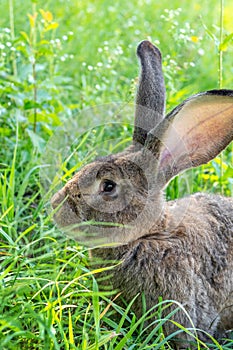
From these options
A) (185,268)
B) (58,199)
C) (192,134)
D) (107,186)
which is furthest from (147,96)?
(185,268)

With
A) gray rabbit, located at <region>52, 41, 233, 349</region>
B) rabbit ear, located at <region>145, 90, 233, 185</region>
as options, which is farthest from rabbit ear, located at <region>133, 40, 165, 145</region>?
rabbit ear, located at <region>145, 90, 233, 185</region>

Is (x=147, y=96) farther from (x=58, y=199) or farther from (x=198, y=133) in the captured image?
(x=58, y=199)

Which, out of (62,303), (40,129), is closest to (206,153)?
(62,303)

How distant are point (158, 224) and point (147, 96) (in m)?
0.73

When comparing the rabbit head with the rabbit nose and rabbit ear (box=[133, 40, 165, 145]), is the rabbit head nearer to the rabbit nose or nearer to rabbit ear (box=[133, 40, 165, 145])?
the rabbit nose

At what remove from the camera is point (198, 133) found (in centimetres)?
402

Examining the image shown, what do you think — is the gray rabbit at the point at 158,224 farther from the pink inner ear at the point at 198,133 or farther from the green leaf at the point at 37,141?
the green leaf at the point at 37,141

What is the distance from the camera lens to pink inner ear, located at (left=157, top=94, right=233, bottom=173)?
383cm

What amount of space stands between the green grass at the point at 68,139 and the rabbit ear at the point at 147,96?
0.40 meters

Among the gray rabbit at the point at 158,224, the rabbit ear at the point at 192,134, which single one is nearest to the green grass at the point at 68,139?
the gray rabbit at the point at 158,224

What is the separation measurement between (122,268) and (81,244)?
0.80 ft

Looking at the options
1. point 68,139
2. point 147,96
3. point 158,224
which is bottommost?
point 158,224

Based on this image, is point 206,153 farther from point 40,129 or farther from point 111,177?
point 40,129

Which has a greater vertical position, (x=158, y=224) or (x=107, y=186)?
(x=107, y=186)
